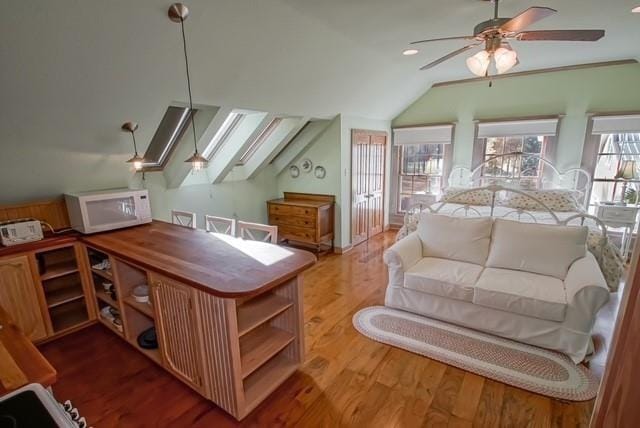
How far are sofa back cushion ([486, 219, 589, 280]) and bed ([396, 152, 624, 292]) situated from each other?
76cm

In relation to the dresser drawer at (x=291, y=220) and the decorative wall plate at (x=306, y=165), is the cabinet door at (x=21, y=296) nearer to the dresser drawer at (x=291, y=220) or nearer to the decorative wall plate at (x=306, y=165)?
the dresser drawer at (x=291, y=220)

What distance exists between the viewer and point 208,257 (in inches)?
83.7

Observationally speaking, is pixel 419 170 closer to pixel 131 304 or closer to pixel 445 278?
pixel 445 278

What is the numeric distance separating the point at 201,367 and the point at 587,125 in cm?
560

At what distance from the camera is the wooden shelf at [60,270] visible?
2.62 metres

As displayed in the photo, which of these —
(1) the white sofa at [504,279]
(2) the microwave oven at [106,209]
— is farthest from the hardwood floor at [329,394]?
(2) the microwave oven at [106,209]

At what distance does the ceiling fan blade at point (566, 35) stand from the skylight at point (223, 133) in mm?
2992

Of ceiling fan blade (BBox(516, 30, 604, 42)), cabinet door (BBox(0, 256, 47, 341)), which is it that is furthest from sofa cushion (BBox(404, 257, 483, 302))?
cabinet door (BBox(0, 256, 47, 341))

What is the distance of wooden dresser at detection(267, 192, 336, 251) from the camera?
4.61 metres

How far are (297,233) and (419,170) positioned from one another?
2653 millimetres

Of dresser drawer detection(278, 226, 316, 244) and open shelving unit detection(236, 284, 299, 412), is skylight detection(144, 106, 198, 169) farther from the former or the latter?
open shelving unit detection(236, 284, 299, 412)

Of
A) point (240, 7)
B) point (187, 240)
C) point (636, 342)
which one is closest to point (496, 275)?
point (636, 342)

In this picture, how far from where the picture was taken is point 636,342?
537 mm

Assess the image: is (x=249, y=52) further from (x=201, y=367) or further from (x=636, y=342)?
(x=636, y=342)
